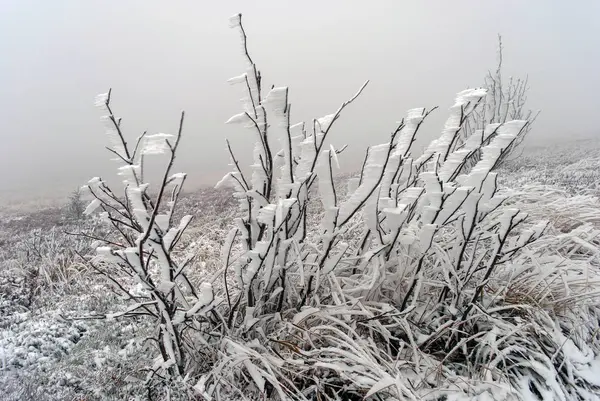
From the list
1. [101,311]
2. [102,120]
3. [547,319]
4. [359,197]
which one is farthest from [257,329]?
[101,311]

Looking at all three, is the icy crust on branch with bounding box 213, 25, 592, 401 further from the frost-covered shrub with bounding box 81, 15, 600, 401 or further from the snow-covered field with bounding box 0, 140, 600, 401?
the snow-covered field with bounding box 0, 140, 600, 401

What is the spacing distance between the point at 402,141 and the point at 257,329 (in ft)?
4.14

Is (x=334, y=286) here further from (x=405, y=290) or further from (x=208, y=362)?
(x=208, y=362)

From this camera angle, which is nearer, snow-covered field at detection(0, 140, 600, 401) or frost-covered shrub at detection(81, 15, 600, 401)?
frost-covered shrub at detection(81, 15, 600, 401)

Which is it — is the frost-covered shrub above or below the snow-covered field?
above

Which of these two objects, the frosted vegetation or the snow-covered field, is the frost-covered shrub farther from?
the snow-covered field

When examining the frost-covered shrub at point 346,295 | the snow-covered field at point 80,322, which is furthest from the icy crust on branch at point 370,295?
the snow-covered field at point 80,322

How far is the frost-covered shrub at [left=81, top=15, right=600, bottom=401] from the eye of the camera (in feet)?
5.95

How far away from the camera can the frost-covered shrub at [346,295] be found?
5.95 ft

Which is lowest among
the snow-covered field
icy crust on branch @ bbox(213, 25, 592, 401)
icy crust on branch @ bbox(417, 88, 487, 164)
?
the snow-covered field

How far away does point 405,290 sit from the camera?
246cm

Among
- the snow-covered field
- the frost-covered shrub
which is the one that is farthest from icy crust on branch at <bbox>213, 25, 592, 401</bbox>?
the snow-covered field

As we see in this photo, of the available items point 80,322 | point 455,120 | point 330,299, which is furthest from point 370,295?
point 80,322

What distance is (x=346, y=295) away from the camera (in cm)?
220
